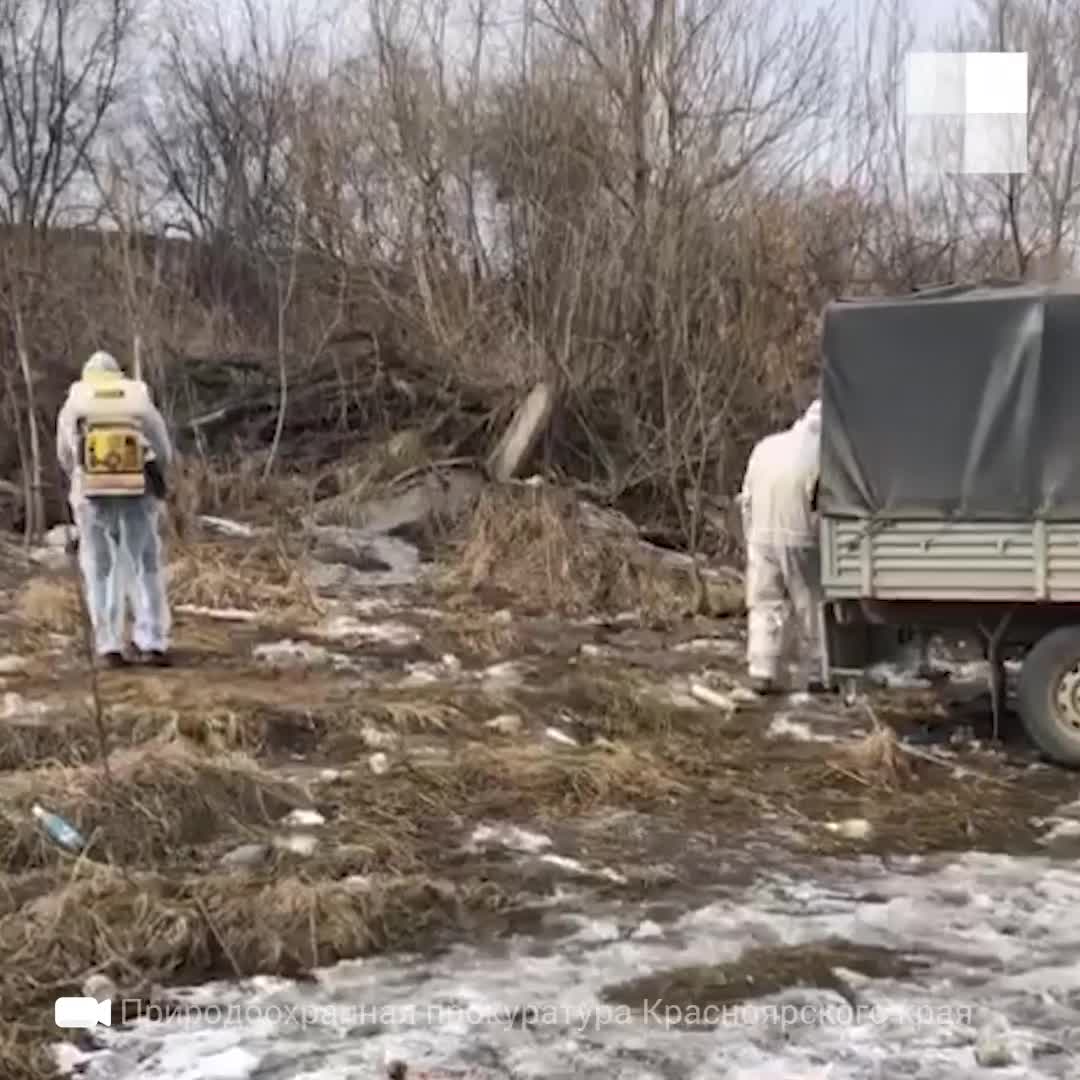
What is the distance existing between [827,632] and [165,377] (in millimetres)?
10913

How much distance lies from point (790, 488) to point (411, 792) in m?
3.39

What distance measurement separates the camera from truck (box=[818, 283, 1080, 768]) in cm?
887

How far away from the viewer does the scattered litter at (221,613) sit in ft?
43.4

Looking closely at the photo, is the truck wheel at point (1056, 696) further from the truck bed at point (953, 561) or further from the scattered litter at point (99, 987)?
the scattered litter at point (99, 987)

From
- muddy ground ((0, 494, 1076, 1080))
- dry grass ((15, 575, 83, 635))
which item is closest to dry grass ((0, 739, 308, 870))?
muddy ground ((0, 494, 1076, 1080))

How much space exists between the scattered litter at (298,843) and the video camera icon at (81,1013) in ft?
5.10

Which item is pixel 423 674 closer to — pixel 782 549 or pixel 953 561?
pixel 782 549

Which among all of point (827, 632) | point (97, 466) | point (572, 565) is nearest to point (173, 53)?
point (572, 565)

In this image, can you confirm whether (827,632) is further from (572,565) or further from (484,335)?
(484,335)

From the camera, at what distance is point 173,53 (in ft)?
102

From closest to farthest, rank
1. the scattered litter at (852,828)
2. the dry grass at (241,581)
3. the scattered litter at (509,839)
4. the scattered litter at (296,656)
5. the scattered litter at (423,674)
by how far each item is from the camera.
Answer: the scattered litter at (509,839) < the scattered litter at (852,828) < the scattered litter at (423,674) < the scattered litter at (296,656) < the dry grass at (241,581)

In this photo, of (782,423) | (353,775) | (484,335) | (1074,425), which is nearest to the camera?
(353,775)

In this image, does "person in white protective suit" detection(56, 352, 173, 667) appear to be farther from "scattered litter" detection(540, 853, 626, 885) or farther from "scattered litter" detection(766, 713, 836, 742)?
"scattered litter" detection(540, 853, 626, 885)

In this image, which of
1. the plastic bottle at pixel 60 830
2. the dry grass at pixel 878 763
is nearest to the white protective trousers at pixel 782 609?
the dry grass at pixel 878 763
